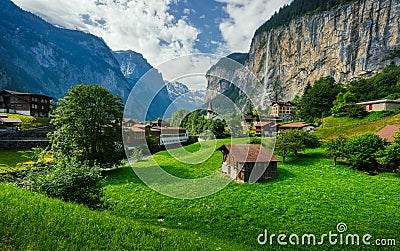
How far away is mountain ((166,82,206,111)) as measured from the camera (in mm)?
10742

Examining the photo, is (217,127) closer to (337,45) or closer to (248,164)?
(248,164)

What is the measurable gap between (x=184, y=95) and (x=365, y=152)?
77.7 ft

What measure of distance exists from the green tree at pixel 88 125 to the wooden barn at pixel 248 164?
13868 mm

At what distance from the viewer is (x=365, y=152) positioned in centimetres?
2392

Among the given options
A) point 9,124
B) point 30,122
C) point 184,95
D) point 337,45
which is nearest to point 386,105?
point 184,95

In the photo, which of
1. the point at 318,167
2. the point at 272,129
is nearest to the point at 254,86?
the point at 318,167

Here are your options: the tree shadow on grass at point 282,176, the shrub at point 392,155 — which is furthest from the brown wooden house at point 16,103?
the shrub at point 392,155

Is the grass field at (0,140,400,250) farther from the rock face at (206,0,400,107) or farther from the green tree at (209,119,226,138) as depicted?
the rock face at (206,0,400,107)

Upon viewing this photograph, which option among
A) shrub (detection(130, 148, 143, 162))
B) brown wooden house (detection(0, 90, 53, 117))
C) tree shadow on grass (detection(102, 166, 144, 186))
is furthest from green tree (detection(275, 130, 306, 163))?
brown wooden house (detection(0, 90, 53, 117))

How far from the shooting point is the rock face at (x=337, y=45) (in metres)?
102

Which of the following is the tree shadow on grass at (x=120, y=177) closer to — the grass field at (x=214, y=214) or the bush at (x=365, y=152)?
the grass field at (x=214, y=214)

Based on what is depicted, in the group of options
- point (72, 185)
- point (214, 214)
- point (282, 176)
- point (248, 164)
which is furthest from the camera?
point (282, 176)

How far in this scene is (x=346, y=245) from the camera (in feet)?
35.7

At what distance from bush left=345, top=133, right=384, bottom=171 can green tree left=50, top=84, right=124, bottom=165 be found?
27.8 meters
